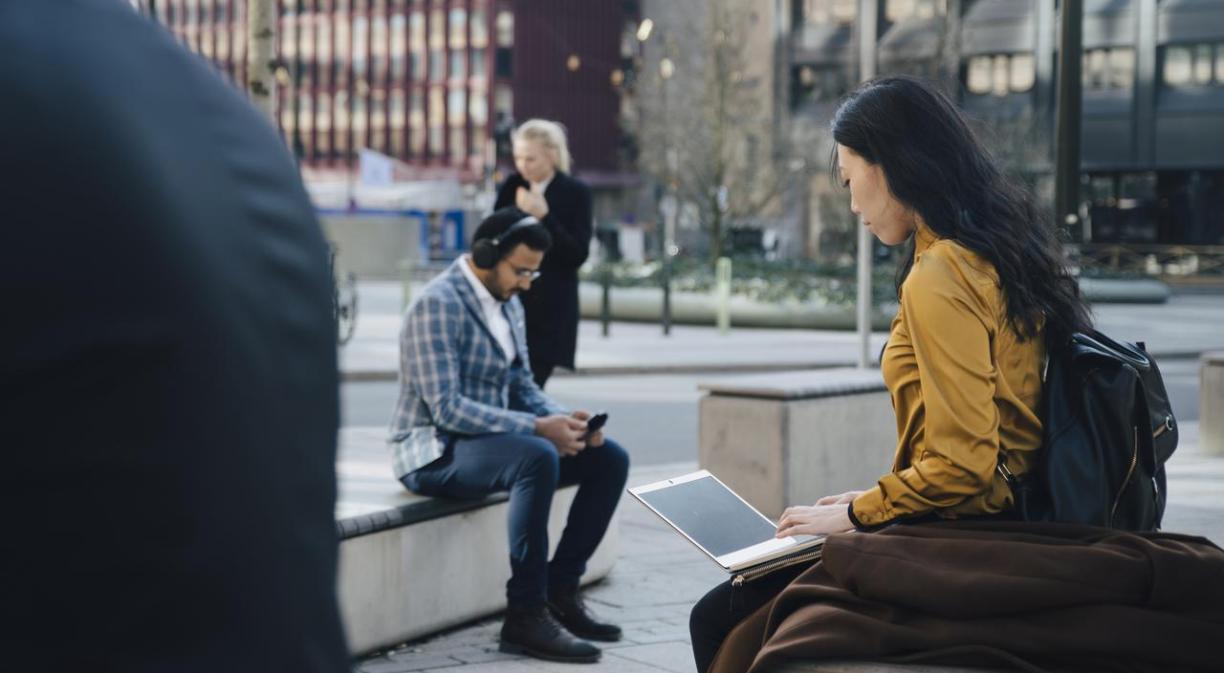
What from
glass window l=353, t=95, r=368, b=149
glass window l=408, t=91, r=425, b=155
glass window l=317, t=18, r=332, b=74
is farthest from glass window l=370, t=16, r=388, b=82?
glass window l=317, t=18, r=332, b=74

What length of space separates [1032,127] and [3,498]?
47366 millimetres

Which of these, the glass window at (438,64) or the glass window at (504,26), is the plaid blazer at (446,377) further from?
the glass window at (438,64)

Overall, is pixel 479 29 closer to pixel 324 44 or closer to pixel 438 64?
pixel 438 64

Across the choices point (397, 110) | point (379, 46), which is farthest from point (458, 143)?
point (379, 46)

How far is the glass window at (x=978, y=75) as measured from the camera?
196ft

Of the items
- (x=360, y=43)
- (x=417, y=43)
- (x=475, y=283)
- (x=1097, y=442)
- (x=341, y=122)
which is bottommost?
(x=1097, y=442)

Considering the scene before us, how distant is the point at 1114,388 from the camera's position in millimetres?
3064

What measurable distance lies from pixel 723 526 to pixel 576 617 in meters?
2.05

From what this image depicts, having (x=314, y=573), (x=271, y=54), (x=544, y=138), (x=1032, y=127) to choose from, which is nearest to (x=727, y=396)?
(x=544, y=138)

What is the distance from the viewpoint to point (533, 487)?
5582 millimetres

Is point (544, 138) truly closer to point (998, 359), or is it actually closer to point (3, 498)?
point (998, 359)

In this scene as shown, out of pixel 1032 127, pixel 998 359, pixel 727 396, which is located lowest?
pixel 727 396

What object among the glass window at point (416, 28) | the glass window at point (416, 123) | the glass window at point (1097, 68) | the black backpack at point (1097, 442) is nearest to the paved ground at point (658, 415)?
the black backpack at point (1097, 442)

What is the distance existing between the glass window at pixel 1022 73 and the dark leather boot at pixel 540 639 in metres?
56.1
